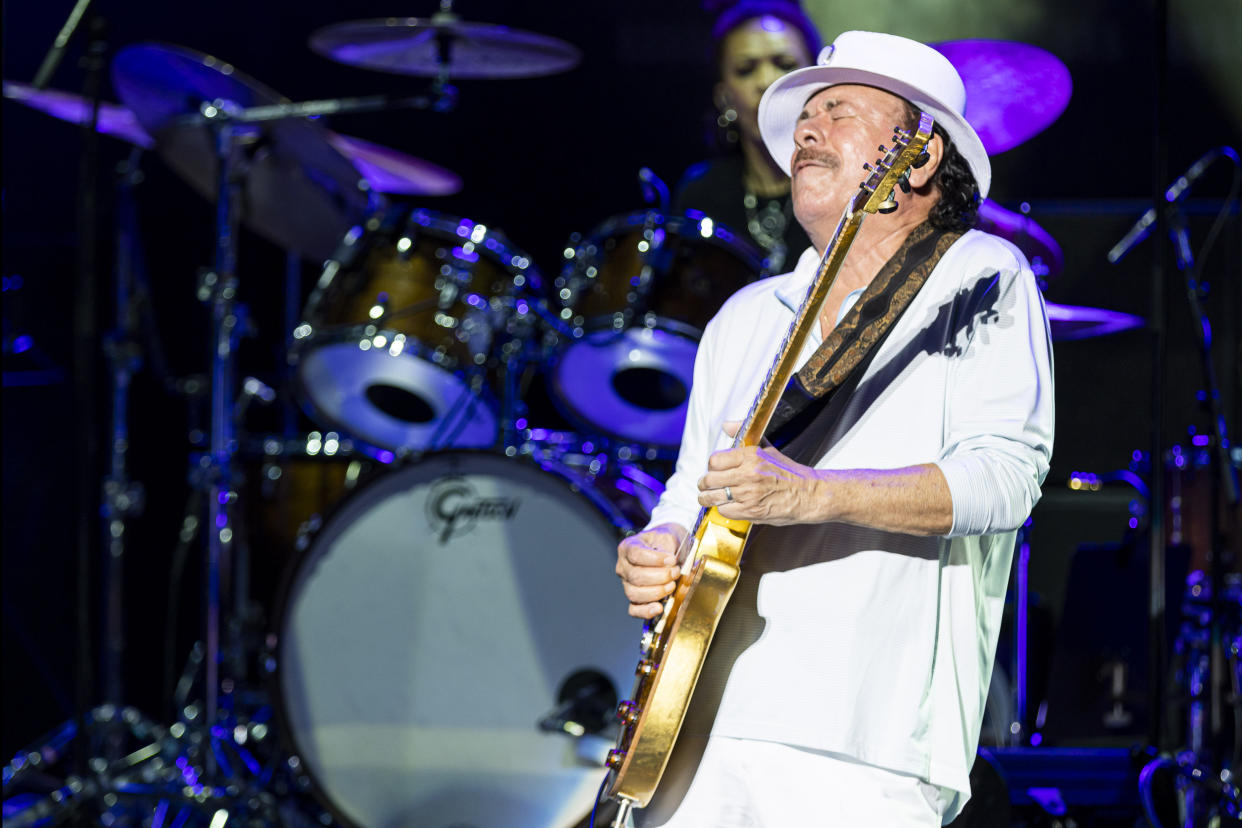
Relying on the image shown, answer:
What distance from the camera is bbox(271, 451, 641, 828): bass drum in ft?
12.7

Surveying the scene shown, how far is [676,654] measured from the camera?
1922 mm

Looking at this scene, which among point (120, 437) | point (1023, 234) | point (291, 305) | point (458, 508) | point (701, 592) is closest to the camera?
point (701, 592)

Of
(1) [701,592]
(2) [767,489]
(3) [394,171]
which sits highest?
(3) [394,171]

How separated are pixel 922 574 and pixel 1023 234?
1.54 m

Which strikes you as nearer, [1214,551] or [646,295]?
[1214,551]

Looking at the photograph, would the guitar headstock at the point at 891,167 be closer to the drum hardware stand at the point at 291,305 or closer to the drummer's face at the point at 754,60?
the drummer's face at the point at 754,60

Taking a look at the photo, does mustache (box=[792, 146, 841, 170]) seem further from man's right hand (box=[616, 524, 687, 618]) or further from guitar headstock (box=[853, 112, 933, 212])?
man's right hand (box=[616, 524, 687, 618])

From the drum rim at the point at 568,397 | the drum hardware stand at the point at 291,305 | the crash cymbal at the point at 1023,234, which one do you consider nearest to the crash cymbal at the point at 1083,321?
the crash cymbal at the point at 1023,234

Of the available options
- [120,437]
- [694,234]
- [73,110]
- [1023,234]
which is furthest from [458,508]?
[73,110]

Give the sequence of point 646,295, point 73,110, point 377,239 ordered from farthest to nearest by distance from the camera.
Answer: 1. point 73,110
2. point 377,239
3. point 646,295

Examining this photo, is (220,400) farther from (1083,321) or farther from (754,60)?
(1083,321)

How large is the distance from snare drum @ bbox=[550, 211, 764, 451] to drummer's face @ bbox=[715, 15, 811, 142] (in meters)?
0.88

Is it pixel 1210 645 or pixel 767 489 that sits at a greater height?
pixel 767 489

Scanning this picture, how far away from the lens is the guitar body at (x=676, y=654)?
1.91m
